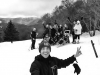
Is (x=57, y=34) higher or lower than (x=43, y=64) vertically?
higher

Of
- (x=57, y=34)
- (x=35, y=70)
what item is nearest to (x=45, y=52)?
(x=35, y=70)

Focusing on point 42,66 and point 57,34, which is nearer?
point 42,66

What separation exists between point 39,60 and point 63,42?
12.7 meters

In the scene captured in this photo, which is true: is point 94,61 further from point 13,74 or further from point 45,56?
point 45,56

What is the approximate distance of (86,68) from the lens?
738 cm

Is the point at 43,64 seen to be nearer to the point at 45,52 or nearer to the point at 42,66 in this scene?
the point at 42,66

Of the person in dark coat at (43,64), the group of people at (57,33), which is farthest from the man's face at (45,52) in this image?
the group of people at (57,33)

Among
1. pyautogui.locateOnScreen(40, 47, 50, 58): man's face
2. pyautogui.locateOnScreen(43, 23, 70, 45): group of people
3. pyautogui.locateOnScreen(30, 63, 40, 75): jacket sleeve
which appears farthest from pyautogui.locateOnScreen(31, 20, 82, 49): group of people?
pyautogui.locateOnScreen(30, 63, 40, 75): jacket sleeve

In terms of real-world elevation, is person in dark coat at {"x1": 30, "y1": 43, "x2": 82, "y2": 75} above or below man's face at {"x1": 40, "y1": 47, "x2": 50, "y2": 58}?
below

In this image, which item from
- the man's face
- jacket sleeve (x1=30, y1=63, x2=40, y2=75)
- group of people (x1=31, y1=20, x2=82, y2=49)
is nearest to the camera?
jacket sleeve (x1=30, y1=63, x2=40, y2=75)

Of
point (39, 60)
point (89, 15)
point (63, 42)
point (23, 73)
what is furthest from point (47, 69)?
point (89, 15)

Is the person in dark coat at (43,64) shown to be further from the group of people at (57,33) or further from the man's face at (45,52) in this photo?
the group of people at (57,33)

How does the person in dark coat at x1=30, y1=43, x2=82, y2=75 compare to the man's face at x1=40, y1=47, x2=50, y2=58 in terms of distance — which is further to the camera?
the man's face at x1=40, y1=47, x2=50, y2=58

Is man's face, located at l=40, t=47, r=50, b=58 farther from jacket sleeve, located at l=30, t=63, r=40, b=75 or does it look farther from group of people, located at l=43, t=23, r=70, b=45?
group of people, located at l=43, t=23, r=70, b=45
